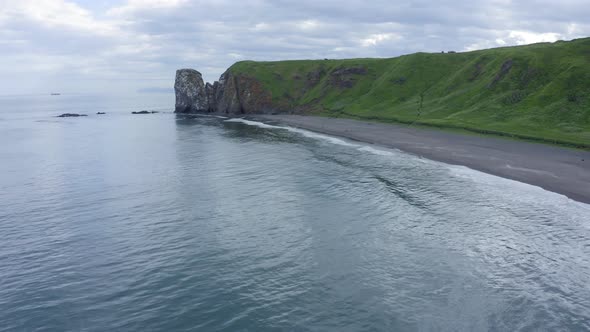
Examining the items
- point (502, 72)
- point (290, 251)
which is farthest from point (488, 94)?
point (290, 251)

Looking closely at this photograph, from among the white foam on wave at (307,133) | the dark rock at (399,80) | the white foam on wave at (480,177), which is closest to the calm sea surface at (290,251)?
the white foam on wave at (480,177)

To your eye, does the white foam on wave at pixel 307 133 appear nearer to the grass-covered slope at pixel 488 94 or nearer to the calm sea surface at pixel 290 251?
the grass-covered slope at pixel 488 94

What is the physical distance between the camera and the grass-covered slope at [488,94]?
337 ft

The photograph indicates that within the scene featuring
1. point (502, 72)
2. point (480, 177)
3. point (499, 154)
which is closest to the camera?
point (480, 177)

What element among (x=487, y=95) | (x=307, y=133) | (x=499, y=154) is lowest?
(x=499, y=154)

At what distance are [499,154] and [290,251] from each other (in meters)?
58.9

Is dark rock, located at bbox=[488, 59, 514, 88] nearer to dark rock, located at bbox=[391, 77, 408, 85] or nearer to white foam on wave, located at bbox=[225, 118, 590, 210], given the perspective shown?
dark rock, located at bbox=[391, 77, 408, 85]

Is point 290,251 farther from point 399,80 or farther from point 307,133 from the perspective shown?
point 399,80

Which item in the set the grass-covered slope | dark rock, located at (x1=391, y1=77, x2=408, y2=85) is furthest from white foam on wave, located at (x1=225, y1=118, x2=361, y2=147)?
dark rock, located at (x1=391, y1=77, x2=408, y2=85)

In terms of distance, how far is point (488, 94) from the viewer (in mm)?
133250

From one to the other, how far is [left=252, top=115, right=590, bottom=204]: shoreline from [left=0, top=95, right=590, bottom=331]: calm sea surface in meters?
3.66

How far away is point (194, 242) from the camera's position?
42.5 m

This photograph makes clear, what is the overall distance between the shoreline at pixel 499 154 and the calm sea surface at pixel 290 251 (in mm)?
3665

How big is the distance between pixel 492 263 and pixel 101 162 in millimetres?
77674
